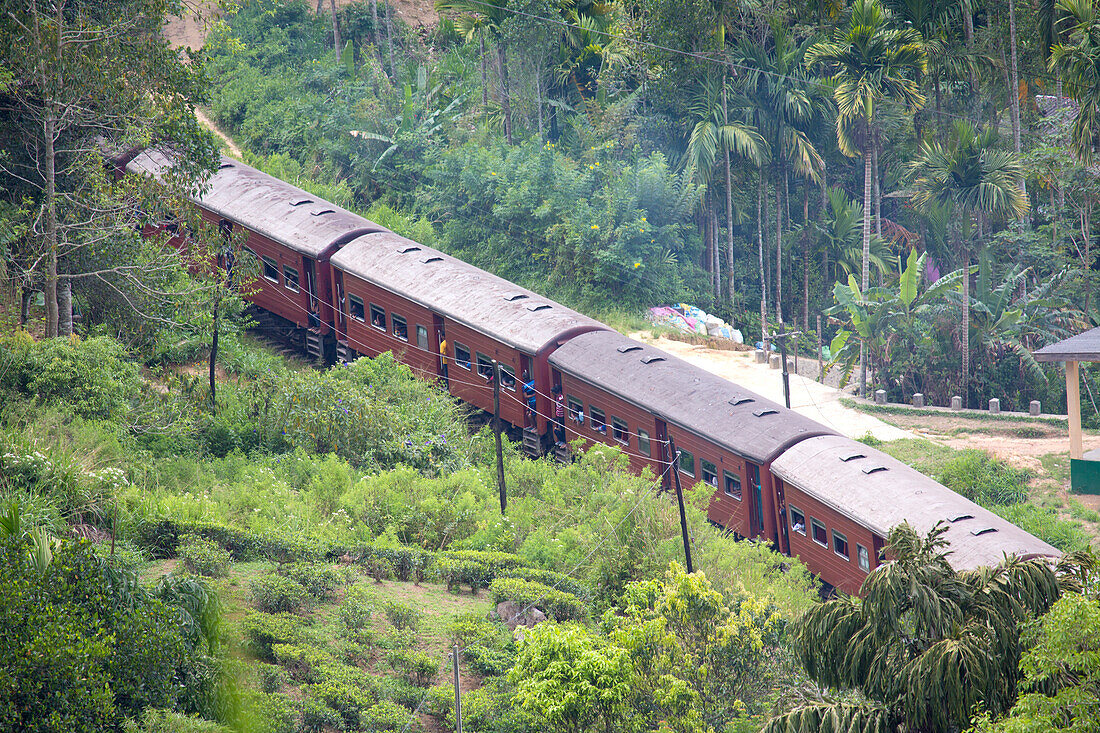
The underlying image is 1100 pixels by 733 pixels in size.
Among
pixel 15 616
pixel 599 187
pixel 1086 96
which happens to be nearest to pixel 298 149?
pixel 599 187

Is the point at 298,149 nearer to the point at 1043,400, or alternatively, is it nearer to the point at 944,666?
the point at 1043,400

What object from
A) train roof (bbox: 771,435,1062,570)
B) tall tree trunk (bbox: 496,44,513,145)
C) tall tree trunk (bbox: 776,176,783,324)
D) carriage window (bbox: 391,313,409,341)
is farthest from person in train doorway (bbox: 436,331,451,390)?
tall tree trunk (bbox: 496,44,513,145)

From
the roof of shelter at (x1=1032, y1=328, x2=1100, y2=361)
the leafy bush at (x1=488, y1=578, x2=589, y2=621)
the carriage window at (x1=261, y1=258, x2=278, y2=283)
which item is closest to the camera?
the leafy bush at (x1=488, y1=578, x2=589, y2=621)

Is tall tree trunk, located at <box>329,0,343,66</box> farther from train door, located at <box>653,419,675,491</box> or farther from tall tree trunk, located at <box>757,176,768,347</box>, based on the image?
train door, located at <box>653,419,675,491</box>

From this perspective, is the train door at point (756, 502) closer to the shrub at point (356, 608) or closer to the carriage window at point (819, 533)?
the carriage window at point (819, 533)

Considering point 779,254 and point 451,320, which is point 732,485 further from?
point 779,254

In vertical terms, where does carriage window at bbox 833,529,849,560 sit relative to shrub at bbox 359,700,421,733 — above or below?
below
